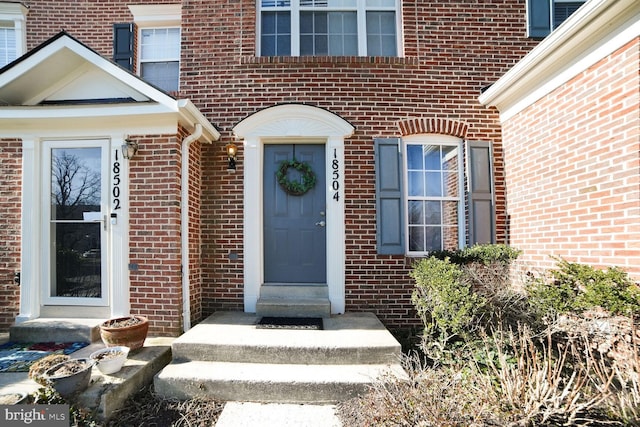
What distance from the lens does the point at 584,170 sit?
11.4 feet

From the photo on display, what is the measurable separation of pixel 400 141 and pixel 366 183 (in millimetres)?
802

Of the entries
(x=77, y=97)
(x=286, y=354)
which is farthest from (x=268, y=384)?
(x=77, y=97)

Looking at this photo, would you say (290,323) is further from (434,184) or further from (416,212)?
(434,184)

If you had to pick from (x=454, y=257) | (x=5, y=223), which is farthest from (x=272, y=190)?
(x=5, y=223)

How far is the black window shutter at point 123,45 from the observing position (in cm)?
532

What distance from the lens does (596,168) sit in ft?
10.9

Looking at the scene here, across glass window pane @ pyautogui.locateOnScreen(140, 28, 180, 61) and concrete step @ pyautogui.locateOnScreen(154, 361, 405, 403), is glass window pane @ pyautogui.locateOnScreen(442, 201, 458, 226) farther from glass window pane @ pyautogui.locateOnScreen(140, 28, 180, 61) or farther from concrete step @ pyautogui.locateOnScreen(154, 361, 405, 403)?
glass window pane @ pyautogui.locateOnScreen(140, 28, 180, 61)

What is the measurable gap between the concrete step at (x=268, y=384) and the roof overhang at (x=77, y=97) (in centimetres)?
291

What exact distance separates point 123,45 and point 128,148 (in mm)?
2596

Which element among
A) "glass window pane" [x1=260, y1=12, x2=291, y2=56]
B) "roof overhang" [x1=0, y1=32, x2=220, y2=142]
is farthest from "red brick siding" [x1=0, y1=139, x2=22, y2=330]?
"glass window pane" [x1=260, y1=12, x2=291, y2=56]

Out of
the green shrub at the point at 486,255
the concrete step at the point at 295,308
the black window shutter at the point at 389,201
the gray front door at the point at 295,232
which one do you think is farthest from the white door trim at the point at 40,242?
the green shrub at the point at 486,255

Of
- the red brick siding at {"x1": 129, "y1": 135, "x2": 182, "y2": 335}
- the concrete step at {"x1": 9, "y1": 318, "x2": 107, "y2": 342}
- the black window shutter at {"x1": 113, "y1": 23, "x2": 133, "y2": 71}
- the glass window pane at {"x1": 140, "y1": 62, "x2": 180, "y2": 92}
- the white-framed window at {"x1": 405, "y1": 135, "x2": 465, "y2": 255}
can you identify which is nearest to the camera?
the concrete step at {"x1": 9, "y1": 318, "x2": 107, "y2": 342}

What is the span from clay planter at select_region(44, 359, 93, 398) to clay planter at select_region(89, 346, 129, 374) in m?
0.15

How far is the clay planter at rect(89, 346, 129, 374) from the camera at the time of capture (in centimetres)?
297
